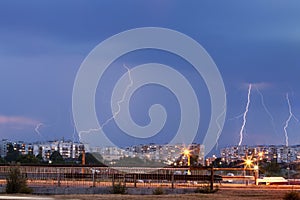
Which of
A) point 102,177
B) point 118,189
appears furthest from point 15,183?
point 102,177

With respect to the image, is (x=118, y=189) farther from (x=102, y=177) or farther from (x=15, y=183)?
(x=102, y=177)

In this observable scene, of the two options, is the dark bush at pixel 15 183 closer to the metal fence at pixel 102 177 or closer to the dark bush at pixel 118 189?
the dark bush at pixel 118 189

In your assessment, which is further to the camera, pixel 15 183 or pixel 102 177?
pixel 102 177

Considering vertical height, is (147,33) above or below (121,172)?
above

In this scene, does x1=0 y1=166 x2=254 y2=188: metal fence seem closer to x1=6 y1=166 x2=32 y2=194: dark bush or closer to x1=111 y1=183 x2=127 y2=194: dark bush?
x1=111 y1=183 x2=127 y2=194: dark bush

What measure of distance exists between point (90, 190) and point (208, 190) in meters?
5.65

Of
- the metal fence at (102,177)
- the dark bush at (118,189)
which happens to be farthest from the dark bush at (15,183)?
the metal fence at (102,177)

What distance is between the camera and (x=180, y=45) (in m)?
40.8

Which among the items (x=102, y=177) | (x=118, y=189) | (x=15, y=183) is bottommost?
(x=118, y=189)

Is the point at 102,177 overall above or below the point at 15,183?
above

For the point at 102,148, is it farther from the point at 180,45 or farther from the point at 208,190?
the point at 208,190

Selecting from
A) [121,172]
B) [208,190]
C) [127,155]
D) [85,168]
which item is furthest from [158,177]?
[127,155]

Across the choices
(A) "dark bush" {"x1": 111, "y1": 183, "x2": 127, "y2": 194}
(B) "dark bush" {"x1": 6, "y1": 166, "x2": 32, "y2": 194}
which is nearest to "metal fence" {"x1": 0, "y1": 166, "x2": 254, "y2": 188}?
(A) "dark bush" {"x1": 111, "y1": 183, "x2": 127, "y2": 194}

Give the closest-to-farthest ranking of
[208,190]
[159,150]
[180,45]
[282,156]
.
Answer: [208,190] < [180,45] < [159,150] < [282,156]
